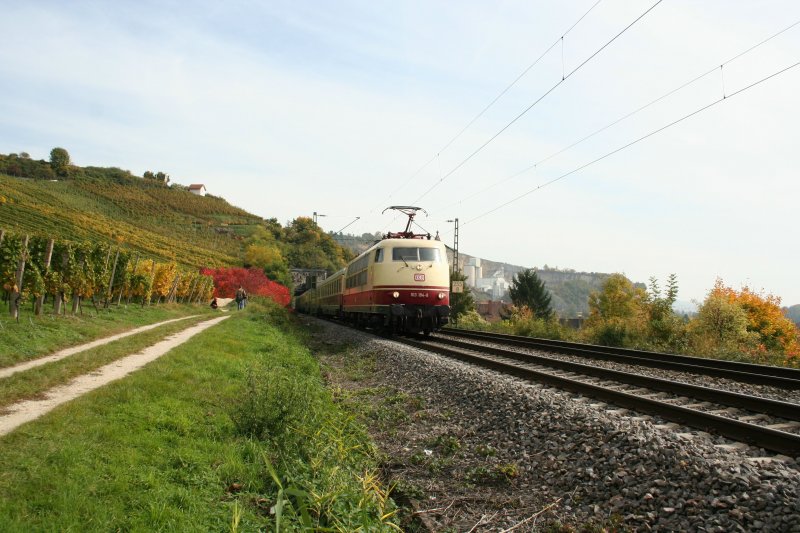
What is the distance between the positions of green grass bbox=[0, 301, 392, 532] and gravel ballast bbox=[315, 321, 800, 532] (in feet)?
2.20

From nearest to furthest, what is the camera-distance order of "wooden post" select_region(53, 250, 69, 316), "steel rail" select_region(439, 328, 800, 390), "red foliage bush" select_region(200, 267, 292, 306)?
"steel rail" select_region(439, 328, 800, 390) < "wooden post" select_region(53, 250, 69, 316) < "red foliage bush" select_region(200, 267, 292, 306)

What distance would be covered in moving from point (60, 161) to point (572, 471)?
12848 cm

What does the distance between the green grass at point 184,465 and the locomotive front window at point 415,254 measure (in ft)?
35.9

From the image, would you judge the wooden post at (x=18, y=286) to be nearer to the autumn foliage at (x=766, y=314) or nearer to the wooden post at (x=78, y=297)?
the wooden post at (x=78, y=297)

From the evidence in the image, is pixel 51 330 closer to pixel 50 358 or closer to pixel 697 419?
pixel 50 358

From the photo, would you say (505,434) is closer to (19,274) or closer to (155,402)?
(155,402)

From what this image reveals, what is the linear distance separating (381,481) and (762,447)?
365 cm

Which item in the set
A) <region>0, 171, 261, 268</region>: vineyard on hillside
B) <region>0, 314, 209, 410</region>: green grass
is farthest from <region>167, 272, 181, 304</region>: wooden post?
<region>0, 314, 209, 410</region>: green grass

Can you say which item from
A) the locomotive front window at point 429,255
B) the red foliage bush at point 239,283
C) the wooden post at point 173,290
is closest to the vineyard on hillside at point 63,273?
the wooden post at point 173,290

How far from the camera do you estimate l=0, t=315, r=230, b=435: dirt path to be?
601cm

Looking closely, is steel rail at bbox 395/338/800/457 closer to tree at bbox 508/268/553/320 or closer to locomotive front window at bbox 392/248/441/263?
locomotive front window at bbox 392/248/441/263

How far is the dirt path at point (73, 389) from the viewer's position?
19.7 ft

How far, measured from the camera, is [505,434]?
6656 millimetres

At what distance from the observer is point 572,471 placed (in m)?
5.22
